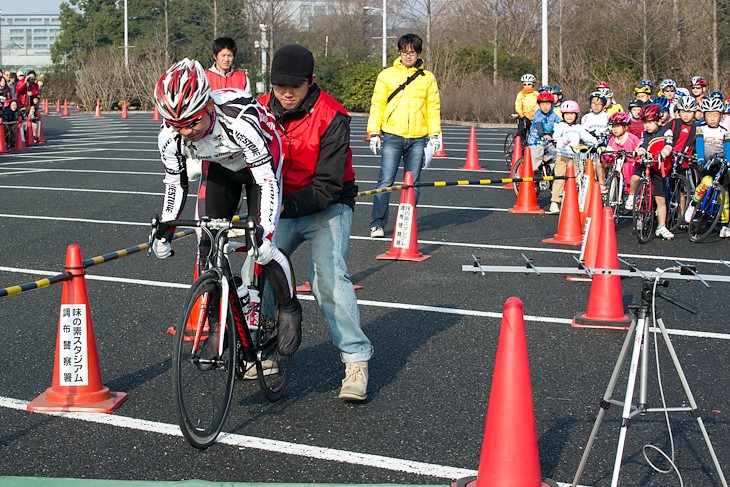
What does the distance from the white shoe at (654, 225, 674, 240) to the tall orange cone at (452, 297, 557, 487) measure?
9178 mm

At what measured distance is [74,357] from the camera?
621 centimetres

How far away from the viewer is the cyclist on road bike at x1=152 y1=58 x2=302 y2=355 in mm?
5262

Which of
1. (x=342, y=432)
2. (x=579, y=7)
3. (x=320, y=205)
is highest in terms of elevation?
(x=579, y=7)

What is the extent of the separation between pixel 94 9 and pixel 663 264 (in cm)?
7935

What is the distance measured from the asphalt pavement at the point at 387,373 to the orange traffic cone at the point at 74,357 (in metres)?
0.17

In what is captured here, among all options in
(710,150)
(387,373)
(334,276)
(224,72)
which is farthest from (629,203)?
(334,276)

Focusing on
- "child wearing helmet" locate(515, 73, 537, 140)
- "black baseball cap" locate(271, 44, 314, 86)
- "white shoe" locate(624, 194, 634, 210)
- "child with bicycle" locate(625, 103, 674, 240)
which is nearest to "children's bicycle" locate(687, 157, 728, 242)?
"child with bicycle" locate(625, 103, 674, 240)

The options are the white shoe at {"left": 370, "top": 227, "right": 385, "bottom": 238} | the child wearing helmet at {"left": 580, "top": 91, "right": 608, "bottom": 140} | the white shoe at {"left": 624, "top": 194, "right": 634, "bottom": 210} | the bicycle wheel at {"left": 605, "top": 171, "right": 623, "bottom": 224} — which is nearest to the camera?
the white shoe at {"left": 370, "top": 227, "right": 385, "bottom": 238}

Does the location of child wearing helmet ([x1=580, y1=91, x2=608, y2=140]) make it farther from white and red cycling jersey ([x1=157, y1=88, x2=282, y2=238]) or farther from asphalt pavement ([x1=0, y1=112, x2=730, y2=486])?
white and red cycling jersey ([x1=157, y1=88, x2=282, y2=238])

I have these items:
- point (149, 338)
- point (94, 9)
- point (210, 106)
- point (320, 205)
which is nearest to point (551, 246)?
point (149, 338)

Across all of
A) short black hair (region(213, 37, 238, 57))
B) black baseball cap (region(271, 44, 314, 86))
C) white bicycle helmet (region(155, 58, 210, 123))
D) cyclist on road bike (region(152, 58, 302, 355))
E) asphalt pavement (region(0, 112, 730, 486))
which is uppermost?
short black hair (region(213, 37, 238, 57))

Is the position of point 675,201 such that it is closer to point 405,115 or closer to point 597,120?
point 597,120

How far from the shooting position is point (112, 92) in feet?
192

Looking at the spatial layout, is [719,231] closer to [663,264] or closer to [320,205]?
[663,264]
